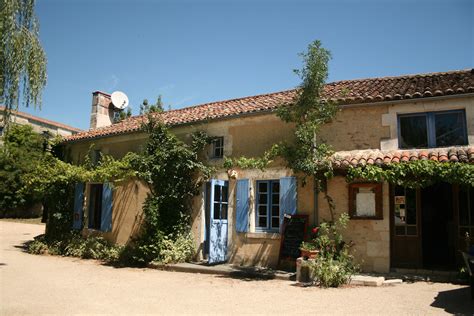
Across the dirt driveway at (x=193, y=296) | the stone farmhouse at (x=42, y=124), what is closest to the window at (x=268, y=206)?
the dirt driveway at (x=193, y=296)

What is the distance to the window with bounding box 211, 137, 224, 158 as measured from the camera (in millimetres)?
10604

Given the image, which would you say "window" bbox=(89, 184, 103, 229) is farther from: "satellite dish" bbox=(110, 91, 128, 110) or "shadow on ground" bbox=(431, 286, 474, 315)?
"shadow on ground" bbox=(431, 286, 474, 315)

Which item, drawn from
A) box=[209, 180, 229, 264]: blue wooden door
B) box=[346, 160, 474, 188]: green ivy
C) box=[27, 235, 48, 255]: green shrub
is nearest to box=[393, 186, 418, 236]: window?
box=[346, 160, 474, 188]: green ivy

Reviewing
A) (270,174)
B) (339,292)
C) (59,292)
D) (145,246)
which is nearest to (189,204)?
(145,246)

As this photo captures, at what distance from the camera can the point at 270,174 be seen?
945 cm

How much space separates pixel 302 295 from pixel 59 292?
14.6 feet

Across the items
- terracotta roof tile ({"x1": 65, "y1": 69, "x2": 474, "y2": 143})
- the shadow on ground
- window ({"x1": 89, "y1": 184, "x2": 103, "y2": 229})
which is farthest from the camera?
window ({"x1": 89, "y1": 184, "x2": 103, "y2": 229})

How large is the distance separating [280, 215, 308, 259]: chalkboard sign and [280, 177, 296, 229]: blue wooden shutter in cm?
20

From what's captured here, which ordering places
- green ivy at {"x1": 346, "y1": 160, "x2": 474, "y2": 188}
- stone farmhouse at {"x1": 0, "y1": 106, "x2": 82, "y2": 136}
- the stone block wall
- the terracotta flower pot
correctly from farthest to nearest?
stone farmhouse at {"x1": 0, "y1": 106, "x2": 82, "y2": 136}
the stone block wall
the terracotta flower pot
green ivy at {"x1": 346, "y1": 160, "x2": 474, "y2": 188}

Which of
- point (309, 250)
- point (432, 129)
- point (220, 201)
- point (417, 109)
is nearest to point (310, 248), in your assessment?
point (309, 250)

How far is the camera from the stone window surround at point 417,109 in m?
7.89

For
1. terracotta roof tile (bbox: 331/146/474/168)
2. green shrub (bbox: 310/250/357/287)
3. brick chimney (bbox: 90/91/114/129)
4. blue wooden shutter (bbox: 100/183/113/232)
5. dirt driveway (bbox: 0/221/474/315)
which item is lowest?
dirt driveway (bbox: 0/221/474/315)

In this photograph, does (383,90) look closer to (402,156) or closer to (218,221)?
(402,156)

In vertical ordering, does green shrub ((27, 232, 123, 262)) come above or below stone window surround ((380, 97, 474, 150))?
below
